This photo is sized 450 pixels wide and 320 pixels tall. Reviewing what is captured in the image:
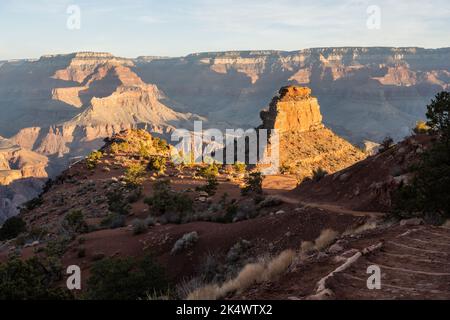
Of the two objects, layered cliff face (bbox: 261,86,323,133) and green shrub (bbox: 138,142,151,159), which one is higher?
layered cliff face (bbox: 261,86,323,133)

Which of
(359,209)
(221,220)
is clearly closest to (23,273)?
(221,220)

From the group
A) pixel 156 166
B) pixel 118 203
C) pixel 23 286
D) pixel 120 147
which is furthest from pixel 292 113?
pixel 23 286

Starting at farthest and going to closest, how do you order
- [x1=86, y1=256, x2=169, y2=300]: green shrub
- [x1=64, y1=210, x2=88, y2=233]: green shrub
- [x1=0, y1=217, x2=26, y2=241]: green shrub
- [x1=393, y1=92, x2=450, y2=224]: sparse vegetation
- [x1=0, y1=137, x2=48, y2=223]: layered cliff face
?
[x1=0, y1=137, x2=48, y2=223]: layered cliff face < [x1=0, y1=217, x2=26, y2=241]: green shrub < [x1=64, y1=210, x2=88, y2=233]: green shrub < [x1=393, y1=92, x2=450, y2=224]: sparse vegetation < [x1=86, y1=256, x2=169, y2=300]: green shrub

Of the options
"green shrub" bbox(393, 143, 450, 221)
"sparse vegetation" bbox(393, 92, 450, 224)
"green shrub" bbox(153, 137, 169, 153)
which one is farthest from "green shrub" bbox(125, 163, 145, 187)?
"green shrub" bbox(393, 143, 450, 221)

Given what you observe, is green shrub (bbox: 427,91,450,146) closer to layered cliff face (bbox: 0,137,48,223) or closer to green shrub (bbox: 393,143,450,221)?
green shrub (bbox: 393,143,450,221)

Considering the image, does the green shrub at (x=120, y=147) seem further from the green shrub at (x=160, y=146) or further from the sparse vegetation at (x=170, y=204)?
the sparse vegetation at (x=170, y=204)
